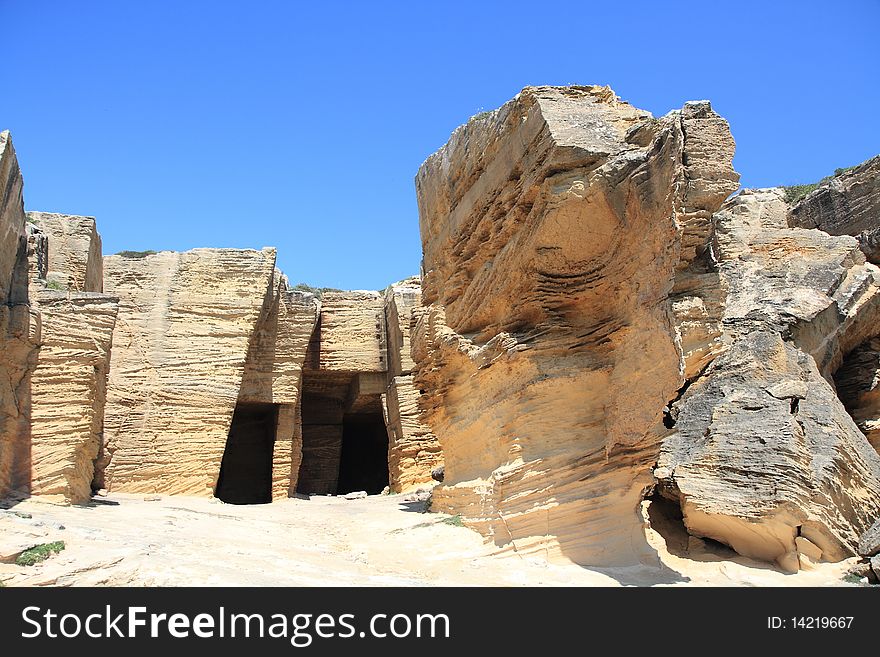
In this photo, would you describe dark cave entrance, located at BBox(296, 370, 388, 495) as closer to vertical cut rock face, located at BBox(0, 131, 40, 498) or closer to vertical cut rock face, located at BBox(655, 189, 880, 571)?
vertical cut rock face, located at BBox(0, 131, 40, 498)

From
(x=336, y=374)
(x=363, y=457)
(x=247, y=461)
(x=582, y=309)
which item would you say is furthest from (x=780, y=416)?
(x=363, y=457)

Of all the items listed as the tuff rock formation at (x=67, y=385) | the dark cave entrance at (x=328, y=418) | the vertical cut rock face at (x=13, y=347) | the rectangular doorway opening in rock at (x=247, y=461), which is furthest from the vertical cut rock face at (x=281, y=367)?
the vertical cut rock face at (x=13, y=347)

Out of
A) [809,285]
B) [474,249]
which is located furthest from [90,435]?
[809,285]

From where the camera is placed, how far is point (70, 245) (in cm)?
1141

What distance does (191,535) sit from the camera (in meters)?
6.67

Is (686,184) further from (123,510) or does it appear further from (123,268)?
(123,268)

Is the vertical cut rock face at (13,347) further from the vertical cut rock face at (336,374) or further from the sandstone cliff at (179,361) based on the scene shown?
the vertical cut rock face at (336,374)

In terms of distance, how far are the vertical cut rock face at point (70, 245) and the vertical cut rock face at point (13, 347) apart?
285cm

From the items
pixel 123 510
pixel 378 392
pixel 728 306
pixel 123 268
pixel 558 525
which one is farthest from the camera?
pixel 378 392

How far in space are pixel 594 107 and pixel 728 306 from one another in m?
4.03

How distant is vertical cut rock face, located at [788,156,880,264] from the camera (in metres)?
13.1

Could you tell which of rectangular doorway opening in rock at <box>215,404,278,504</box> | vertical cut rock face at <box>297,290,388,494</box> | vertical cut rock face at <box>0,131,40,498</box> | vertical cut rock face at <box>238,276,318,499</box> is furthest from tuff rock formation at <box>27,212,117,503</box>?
rectangular doorway opening in rock at <box>215,404,278,504</box>

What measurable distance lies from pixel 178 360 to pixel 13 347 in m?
5.05

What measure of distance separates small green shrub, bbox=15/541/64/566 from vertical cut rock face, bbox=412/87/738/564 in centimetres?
387
